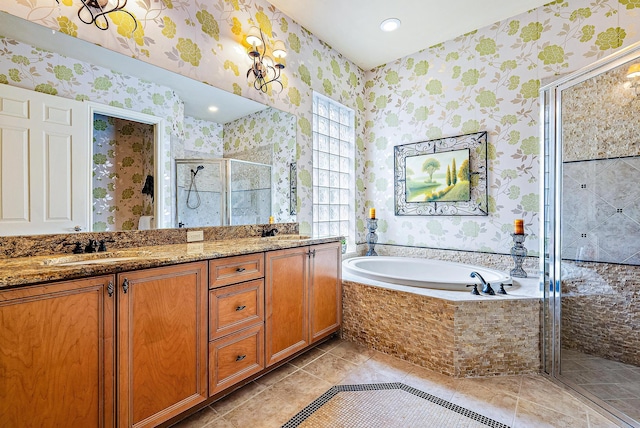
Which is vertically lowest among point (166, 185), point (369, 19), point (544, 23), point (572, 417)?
point (572, 417)

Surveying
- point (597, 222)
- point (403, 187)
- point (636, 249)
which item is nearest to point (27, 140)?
point (403, 187)

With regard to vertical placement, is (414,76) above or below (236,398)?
above

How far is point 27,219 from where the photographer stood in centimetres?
129

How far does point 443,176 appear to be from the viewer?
290 cm

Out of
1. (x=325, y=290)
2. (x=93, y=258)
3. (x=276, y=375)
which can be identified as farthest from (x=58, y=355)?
(x=325, y=290)

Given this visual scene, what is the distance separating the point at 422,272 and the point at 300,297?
1.49 meters

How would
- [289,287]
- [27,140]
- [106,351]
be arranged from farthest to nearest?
[289,287] → [27,140] → [106,351]

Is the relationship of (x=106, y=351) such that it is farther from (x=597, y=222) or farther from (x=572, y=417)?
(x=597, y=222)

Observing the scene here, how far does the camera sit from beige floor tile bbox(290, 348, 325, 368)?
1990 mm

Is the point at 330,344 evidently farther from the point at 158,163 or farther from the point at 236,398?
the point at 158,163

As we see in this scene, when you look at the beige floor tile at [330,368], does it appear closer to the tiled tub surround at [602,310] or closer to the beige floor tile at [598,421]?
the beige floor tile at [598,421]

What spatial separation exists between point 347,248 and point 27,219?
2.63 metres

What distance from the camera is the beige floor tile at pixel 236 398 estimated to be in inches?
60.6

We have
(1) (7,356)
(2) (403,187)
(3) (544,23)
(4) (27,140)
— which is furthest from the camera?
(2) (403,187)
